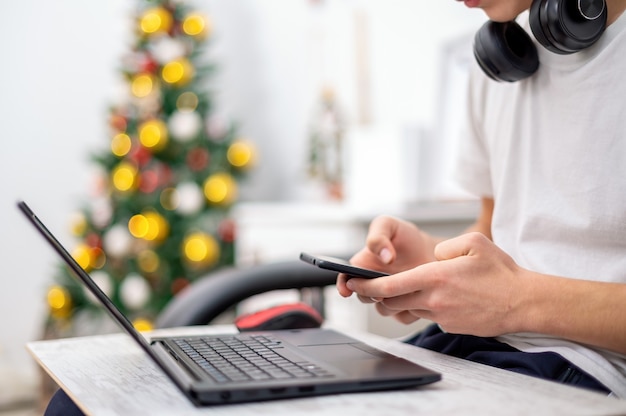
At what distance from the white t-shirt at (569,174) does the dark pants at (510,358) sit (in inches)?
0.5

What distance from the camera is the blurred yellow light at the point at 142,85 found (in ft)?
9.91

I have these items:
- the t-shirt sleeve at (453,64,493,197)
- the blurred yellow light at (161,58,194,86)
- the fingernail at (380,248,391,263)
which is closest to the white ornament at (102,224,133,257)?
the blurred yellow light at (161,58,194,86)

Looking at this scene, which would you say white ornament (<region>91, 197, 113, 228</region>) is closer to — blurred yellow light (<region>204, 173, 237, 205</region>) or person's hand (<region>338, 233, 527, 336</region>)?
blurred yellow light (<region>204, 173, 237, 205</region>)

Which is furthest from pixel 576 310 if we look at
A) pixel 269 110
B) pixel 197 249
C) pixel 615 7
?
pixel 269 110

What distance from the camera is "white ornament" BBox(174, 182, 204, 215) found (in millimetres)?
2961

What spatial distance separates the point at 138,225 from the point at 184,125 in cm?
44

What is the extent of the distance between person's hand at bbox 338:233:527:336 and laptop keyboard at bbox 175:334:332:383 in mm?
122

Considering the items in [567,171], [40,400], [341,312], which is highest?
[567,171]

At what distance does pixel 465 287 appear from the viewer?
0.74 meters

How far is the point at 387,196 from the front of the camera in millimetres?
2193

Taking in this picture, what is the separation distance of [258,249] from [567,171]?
1.75m

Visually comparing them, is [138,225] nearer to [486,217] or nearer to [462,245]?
[486,217]

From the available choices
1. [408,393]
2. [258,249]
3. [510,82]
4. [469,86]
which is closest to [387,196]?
[258,249]

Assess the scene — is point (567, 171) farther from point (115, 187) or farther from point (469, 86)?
Answer: point (115, 187)
